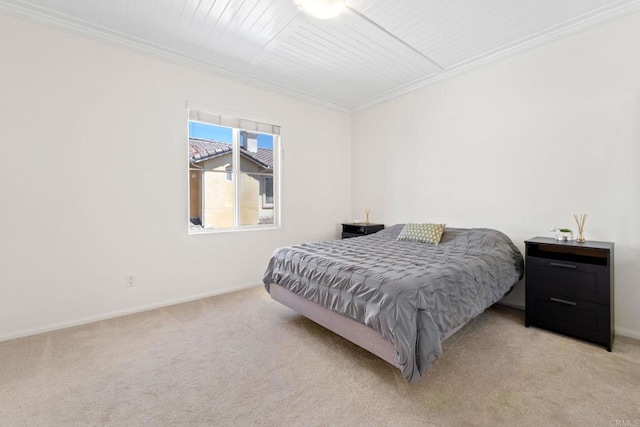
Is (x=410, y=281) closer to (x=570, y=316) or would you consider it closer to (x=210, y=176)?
(x=570, y=316)

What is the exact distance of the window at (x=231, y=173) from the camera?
344 cm

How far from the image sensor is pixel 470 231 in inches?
123

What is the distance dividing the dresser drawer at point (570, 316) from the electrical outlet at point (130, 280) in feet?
12.4

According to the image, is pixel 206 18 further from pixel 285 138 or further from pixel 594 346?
pixel 594 346

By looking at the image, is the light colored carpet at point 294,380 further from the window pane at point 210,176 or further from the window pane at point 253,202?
the window pane at point 253,202

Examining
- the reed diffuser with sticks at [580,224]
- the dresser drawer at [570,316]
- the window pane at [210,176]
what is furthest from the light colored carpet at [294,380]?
the window pane at [210,176]

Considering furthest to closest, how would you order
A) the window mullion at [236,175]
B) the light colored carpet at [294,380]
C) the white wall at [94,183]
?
the window mullion at [236,175] < the white wall at [94,183] < the light colored carpet at [294,380]

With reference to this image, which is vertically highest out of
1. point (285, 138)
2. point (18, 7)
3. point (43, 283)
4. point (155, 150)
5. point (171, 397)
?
point (18, 7)

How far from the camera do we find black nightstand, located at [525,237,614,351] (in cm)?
213

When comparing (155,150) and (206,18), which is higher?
(206,18)

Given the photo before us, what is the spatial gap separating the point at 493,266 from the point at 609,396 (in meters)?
1.01

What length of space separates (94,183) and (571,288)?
14.1 feet

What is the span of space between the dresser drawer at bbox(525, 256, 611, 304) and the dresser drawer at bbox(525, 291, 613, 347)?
0.05 metres

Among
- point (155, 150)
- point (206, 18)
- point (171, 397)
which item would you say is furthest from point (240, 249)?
point (206, 18)
